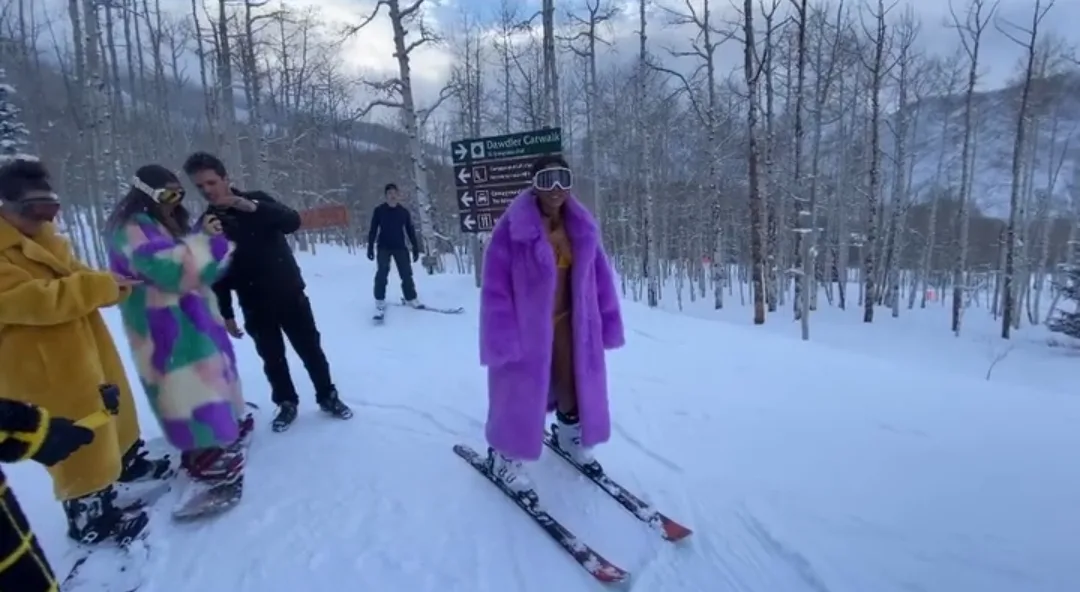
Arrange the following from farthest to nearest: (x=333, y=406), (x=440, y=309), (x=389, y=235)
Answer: (x=440, y=309), (x=389, y=235), (x=333, y=406)

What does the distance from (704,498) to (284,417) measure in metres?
2.91

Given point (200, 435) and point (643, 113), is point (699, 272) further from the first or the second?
point (200, 435)

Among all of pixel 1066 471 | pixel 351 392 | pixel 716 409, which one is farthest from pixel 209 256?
pixel 1066 471

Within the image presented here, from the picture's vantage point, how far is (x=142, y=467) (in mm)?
3240

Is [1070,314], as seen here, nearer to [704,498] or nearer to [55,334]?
[704,498]

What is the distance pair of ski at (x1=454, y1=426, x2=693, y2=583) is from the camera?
2.50 m

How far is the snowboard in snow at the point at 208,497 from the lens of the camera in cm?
290

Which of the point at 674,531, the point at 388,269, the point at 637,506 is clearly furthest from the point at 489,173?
the point at 674,531

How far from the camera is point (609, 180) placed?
32.1 meters

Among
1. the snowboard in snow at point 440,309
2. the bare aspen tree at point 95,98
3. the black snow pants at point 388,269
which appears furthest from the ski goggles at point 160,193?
the bare aspen tree at point 95,98

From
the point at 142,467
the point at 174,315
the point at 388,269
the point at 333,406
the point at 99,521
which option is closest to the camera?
the point at 99,521

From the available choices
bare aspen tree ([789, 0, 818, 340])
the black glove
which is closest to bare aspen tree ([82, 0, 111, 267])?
the black glove

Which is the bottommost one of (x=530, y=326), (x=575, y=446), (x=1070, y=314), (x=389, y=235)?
(x=1070, y=314)

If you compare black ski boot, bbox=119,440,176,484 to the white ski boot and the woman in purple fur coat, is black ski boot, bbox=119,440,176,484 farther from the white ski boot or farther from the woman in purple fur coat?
the white ski boot
